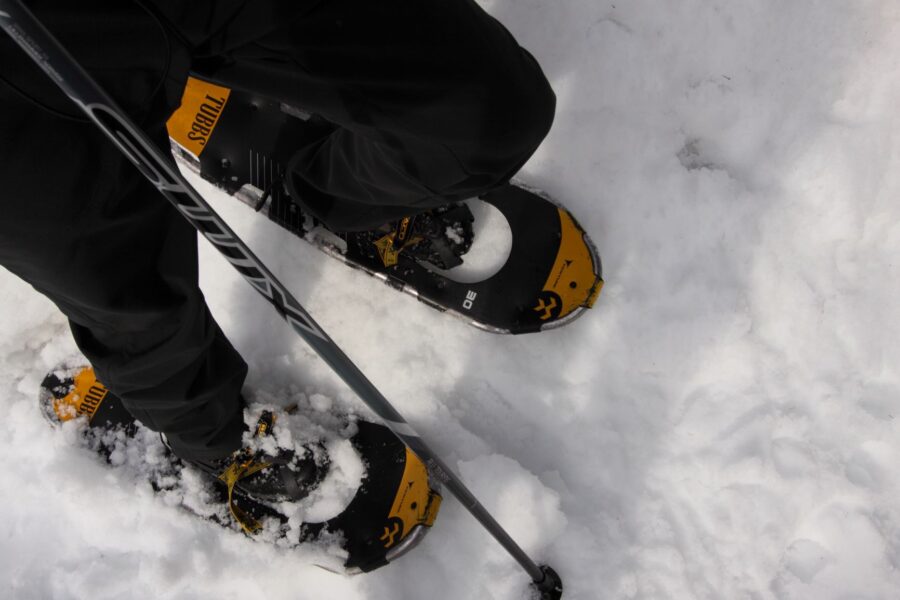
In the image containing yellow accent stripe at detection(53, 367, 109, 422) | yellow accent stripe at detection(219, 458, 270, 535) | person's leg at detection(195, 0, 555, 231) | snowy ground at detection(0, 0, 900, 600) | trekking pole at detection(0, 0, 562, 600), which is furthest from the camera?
yellow accent stripe at detection(53, 367, 109, 422)

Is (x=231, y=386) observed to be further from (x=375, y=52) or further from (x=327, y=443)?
(x=375, y=52)

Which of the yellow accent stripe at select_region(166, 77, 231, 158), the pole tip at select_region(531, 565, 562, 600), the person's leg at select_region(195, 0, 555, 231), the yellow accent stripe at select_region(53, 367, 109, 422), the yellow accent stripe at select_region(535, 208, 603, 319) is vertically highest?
the person's leg at select_region(195, 0, 555, 231)

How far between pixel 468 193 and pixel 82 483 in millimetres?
1392

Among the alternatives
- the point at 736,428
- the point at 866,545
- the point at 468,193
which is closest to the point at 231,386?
the point at 468,193

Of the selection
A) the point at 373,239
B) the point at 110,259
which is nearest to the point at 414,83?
the point at 110,259

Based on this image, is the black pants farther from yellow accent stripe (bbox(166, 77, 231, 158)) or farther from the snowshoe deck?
yellow accent stripe (bbox(166, 77, 231, 158))

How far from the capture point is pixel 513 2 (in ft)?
6.41

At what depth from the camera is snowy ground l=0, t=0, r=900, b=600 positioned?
1.73 meters

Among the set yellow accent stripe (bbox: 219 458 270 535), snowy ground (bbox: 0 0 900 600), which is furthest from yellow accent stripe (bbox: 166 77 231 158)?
yellow accent stripe (bbox: 219 458 270 535)

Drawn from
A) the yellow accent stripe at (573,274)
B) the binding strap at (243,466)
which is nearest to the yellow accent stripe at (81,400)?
the binding strap at (243,466)

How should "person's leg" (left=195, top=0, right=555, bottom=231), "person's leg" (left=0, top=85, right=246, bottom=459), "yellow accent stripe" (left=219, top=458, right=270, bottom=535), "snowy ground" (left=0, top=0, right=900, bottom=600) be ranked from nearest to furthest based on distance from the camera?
"person's leg" (left=0, top=85, right=246, bottom=459) → "person's leg" (left=195, top=0, right=555, bottom=231) → "yellow accent stripe" (left=219, top=458, right=270, bottom=535) → "snowy ground" (left=0, top=0, right=900, bottom=600)

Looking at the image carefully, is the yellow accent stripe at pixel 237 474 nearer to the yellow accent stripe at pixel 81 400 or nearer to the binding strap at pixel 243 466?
the binding strap at pixel 243 466

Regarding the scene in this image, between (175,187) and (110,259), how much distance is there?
19 centimetres

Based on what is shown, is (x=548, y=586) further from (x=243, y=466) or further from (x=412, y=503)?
(x=243, y=466)
